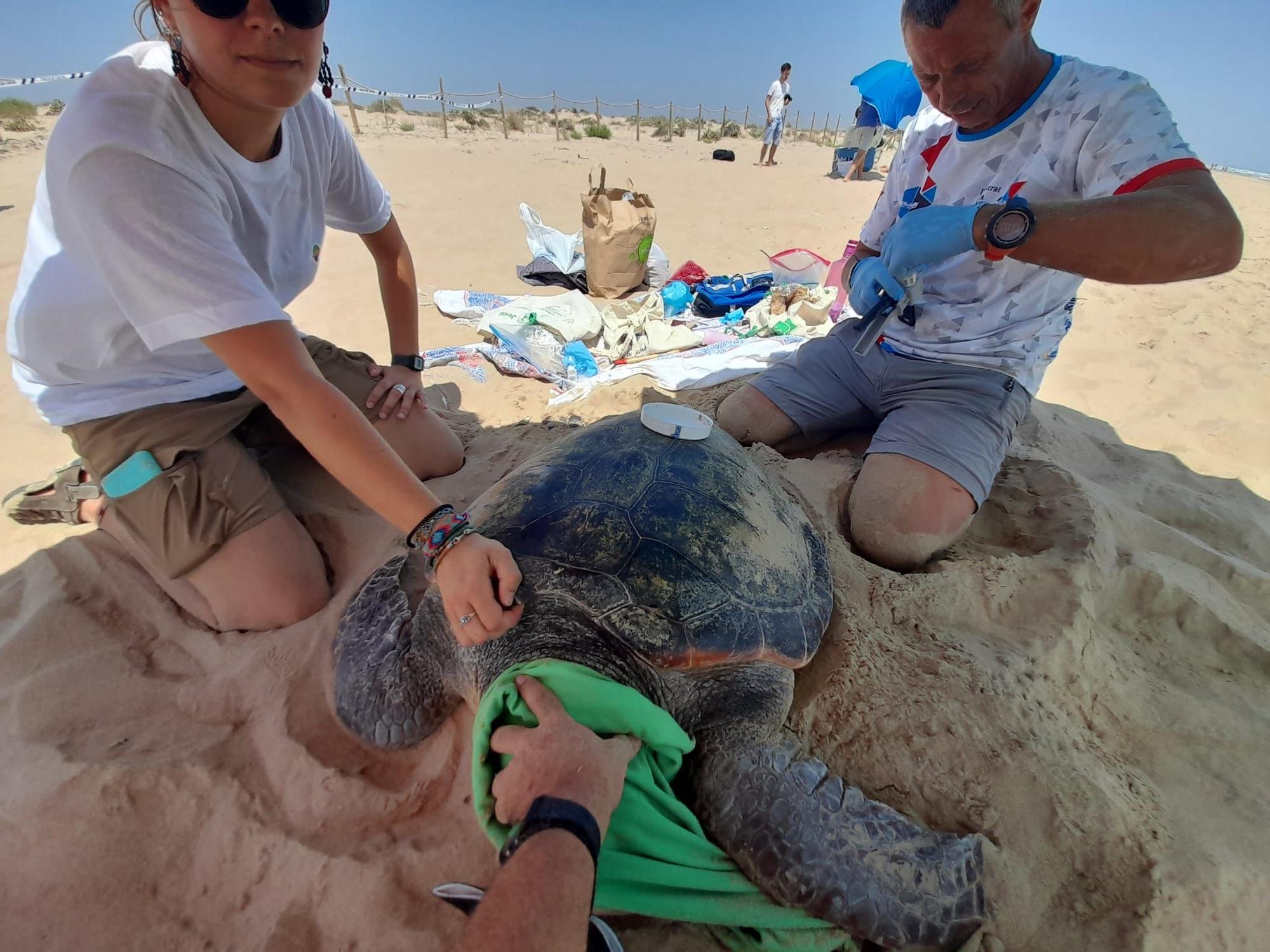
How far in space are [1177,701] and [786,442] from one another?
1.32 meters

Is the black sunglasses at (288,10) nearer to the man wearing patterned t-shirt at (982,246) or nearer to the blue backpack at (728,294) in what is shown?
the man wearing patterned t-shirt at (982,246)

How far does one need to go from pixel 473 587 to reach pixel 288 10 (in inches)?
44.6

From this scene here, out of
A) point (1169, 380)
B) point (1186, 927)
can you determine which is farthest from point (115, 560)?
point (1169, 380)

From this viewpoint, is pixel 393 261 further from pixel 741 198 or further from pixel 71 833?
pixel 741 198

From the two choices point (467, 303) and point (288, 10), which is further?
point (467, 303)

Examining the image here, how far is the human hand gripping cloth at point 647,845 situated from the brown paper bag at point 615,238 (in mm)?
3261

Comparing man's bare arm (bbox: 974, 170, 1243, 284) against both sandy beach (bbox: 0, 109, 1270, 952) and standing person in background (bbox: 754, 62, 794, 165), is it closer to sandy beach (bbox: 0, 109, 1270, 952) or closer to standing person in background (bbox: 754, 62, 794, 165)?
sandy beach (bbox: 0, 109, 1270, 952)

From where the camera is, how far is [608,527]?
1.29 m

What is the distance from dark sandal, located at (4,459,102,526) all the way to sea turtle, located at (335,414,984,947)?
979mm

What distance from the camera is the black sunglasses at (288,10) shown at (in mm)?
1050

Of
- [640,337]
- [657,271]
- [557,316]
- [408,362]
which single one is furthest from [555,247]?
[408,362]

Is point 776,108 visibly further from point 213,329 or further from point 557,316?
point 213,329

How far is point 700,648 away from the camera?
3.87 ft

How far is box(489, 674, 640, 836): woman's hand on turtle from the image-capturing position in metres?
0.84
